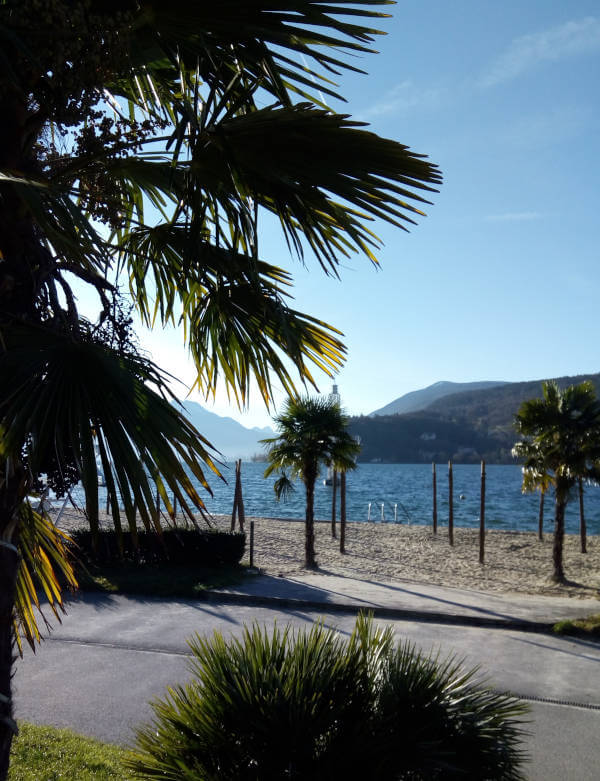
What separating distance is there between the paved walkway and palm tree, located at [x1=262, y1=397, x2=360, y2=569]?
380 cm

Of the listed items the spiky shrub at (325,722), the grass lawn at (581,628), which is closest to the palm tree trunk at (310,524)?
the grass lawn at (581,628)

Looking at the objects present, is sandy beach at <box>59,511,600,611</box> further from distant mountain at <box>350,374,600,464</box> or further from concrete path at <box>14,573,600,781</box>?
distant mountain at <box>350,374,600,464</box>

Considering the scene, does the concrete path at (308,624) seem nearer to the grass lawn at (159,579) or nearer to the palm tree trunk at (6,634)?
the grass lawn at (159,579)

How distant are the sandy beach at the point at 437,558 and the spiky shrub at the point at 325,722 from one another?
442 inches

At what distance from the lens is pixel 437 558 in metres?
20.6

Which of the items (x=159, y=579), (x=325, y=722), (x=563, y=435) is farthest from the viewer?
(x=563, y=435)

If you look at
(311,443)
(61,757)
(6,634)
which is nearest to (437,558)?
(311,443)

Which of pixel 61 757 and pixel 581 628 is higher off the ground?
pixel 61 757

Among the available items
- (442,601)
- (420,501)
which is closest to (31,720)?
(442,601)

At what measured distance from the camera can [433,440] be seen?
17362cm

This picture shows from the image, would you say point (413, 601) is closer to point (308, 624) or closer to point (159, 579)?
point (308, 624)

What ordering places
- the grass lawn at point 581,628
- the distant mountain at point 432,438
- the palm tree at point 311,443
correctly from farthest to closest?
the distant mountain at point 432,438 → the palm tree at point 311,443 → the grass lawn at point 581,628

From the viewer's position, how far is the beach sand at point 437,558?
15.9m

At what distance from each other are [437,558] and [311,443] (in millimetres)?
6368
